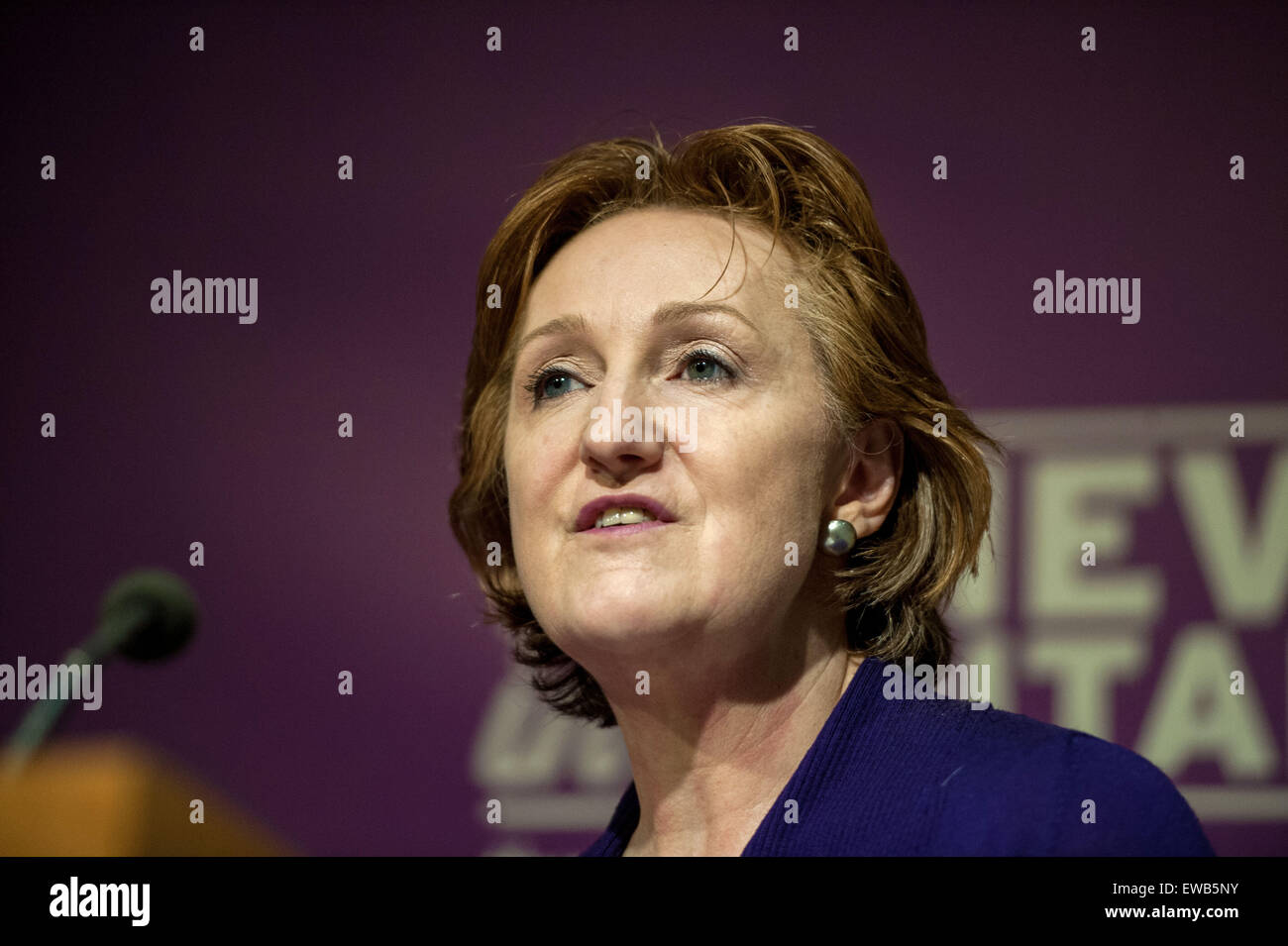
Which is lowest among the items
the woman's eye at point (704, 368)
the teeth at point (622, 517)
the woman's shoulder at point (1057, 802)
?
the woman's shoulder at point (1057, 802)

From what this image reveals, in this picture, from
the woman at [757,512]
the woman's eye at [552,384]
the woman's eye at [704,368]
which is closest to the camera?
the woman at [757,512]

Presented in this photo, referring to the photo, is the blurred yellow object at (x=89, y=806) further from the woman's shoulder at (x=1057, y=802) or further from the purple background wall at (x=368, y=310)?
the purple background wall at (x=368, y=310)

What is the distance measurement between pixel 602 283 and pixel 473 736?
1357mm

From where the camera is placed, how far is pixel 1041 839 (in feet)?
4.60

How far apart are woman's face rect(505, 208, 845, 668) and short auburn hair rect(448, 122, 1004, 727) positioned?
5cm

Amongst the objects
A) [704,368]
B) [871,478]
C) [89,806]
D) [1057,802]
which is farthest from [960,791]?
[89,806]

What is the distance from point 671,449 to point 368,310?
130 cm

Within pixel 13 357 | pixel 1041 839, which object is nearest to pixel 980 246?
pixel 1041 839

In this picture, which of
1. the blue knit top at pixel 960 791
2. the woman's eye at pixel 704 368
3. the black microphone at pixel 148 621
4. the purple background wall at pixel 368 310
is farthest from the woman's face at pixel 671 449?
the purple background wall at pixel 368 310

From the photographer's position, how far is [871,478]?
1831 millimetres

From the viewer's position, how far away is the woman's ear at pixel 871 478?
1802mm

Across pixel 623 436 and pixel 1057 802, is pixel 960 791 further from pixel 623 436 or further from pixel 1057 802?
pixel 623 436

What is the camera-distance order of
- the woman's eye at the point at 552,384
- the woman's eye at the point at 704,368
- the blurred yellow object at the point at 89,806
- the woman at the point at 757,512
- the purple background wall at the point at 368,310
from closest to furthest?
the blurred yellow object at the point at 89,806
the woman at the point at 757,512
the woman's eye at the point at 704,368
the woman's eye at the point at 552,384
the purple background wall at the point at 368,310

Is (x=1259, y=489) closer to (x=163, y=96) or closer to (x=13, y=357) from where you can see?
(x=163, y=96)
